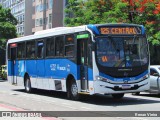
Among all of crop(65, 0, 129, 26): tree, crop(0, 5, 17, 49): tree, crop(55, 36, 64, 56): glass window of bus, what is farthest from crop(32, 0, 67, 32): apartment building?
crop(55, 36, 64, 56): glass window of bus

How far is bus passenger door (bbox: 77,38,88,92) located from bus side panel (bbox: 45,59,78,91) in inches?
12.2

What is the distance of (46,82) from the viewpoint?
67.5 feet

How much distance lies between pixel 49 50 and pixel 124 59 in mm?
4972

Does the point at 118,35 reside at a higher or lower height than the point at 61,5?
lower

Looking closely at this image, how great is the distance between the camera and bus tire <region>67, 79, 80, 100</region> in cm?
1751

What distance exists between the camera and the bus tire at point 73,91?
57.5ft

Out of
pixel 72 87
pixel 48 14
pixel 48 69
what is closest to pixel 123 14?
pixel 48 69

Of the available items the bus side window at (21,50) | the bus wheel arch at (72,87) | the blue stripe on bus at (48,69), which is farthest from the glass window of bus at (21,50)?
the bus wheel arch at (72,87)

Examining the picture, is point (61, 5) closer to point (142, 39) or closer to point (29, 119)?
point (142, 39)

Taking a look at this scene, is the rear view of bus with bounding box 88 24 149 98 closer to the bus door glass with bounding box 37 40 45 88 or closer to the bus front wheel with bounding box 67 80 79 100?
the bus front wheel with bounding box 67 80 79 100

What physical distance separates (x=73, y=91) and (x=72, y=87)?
0.19 metres

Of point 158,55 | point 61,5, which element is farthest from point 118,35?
point 61,5

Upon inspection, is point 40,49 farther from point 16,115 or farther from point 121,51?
point 16,115

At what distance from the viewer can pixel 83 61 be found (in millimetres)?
16859
